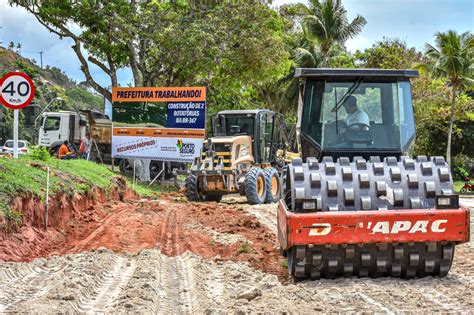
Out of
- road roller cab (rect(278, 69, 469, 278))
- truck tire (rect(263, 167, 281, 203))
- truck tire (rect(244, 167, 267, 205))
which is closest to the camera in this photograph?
road roller cab (rect(278, 69, 469, 278))

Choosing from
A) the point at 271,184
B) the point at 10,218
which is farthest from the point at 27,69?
the point at 10,218

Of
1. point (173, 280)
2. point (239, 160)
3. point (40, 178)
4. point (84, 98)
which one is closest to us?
point (173, 280)

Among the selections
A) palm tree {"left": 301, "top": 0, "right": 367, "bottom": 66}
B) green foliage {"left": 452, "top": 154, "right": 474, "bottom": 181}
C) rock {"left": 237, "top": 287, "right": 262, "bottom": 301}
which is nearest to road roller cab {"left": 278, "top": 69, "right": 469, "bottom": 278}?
rock {"left": 237, "top": 287, "right": 262, "bottom": 301}

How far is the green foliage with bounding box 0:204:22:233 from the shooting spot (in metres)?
10.8

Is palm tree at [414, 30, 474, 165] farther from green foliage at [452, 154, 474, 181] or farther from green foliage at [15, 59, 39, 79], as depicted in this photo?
green foliage at [15, 59, 39, 79]

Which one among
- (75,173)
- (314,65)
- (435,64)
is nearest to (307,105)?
(75,173)

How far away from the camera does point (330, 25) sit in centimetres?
4419

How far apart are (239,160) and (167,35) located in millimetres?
7819

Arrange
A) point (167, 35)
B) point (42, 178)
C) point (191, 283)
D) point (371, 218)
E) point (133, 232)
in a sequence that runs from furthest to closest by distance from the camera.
Answer: point (167, 35) → point (42, 178) → point (133, 232) → point (191, 283) → point (371, 218)

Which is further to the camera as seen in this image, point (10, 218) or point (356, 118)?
point (10, 218)

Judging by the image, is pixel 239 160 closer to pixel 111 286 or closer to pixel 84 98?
pixel 111 286

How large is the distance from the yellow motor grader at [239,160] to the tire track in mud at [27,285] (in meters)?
12.7

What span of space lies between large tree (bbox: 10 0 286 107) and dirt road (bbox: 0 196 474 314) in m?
16.3

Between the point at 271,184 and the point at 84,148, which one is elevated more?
the point at 84,148
